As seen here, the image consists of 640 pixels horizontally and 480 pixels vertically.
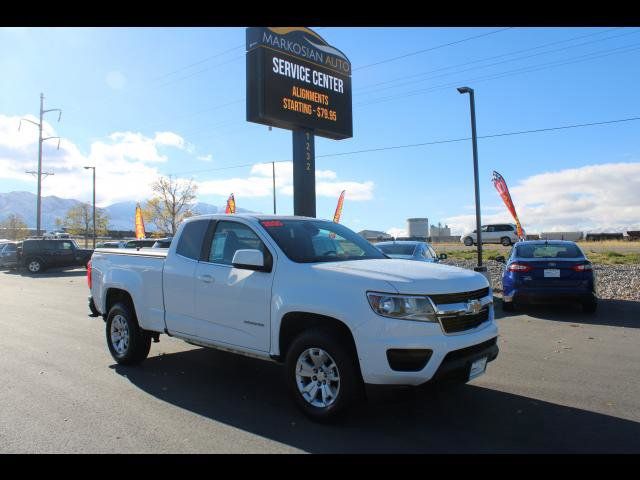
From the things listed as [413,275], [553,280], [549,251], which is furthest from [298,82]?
[413,275]

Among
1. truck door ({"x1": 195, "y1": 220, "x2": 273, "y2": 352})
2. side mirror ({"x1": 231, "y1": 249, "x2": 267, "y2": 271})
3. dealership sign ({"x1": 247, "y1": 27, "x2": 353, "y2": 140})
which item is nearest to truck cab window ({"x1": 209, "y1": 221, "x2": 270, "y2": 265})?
truck door ({"x1": 195, "y1": 220, "x2": 273, "y2": 352})

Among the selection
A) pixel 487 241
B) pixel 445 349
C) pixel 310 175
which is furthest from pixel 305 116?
pixel 487 241

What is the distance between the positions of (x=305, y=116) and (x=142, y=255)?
11379mm

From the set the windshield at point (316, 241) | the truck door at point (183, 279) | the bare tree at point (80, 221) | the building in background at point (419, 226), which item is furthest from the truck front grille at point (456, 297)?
the bare tree at point (80, 221)

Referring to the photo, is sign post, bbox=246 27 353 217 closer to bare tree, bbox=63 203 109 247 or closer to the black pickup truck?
the black pickup truck

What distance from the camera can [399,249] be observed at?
12227 mm

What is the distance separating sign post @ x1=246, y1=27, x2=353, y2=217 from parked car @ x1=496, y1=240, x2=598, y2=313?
27.3 ft

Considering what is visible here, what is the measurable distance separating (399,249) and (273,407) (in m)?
7.82

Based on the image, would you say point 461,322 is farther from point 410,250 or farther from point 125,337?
point 410,250

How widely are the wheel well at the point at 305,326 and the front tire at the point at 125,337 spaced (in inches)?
98.8

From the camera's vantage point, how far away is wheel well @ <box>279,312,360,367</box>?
433cm

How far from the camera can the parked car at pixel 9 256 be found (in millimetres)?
27516
